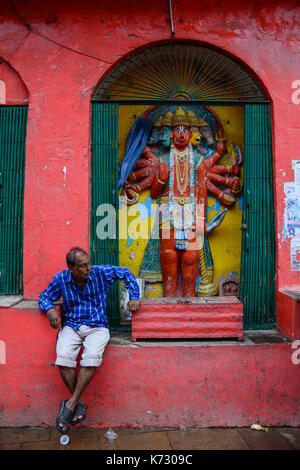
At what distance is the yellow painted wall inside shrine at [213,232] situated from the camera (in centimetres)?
450

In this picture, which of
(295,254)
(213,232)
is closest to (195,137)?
(213,232)

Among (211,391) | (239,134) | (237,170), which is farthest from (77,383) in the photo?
(239,134)

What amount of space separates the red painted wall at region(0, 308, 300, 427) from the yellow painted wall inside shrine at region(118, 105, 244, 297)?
4.15 feet

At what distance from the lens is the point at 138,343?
11.4ft

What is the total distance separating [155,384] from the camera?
339cm

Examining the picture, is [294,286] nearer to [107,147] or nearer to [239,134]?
[239,134]

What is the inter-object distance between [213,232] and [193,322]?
135cm

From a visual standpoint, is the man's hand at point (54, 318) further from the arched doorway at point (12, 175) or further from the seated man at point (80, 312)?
the arched doorway at point (12, 175)

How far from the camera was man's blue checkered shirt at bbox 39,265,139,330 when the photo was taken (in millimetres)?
3271

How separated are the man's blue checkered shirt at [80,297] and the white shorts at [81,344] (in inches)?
2.3

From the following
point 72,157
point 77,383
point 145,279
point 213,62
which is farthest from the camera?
point 145,279

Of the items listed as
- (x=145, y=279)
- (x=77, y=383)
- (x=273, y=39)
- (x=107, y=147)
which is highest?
(x=273, y=39)

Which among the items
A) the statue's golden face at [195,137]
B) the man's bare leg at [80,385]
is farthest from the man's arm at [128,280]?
the statue's golden face at [195,137]

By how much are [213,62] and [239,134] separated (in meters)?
0.87
